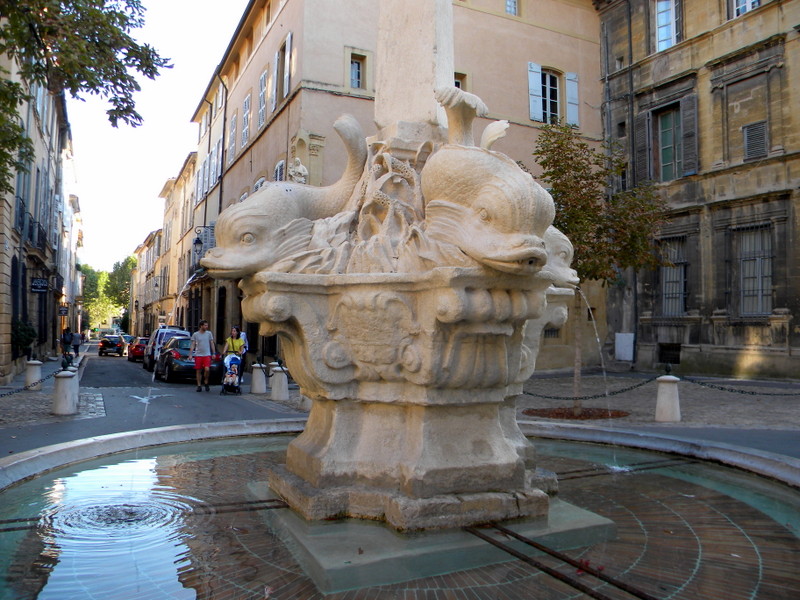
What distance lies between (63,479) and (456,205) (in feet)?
10.5

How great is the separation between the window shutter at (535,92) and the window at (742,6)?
586 cm

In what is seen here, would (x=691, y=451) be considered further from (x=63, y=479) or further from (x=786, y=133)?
(x=786, y=133)

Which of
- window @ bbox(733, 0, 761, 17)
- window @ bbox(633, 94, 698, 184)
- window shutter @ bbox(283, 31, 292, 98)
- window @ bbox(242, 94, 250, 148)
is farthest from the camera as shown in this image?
window @ bbox(242, 94, 250, 148)

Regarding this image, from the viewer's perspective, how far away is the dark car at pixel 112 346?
1502 inches

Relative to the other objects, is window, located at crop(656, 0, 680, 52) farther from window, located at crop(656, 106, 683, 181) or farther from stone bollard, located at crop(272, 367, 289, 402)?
stone bollard, located at crop(272, 367, 289, 402)

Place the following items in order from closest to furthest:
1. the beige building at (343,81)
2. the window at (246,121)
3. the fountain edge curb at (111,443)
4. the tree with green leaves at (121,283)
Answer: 1. the fountain edge curb at (111,443)
2. the beige building at (343,81)
3. the window at (246,121)
4. the tree with green leaves at (121,283)

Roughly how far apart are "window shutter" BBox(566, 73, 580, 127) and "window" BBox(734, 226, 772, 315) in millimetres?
6846

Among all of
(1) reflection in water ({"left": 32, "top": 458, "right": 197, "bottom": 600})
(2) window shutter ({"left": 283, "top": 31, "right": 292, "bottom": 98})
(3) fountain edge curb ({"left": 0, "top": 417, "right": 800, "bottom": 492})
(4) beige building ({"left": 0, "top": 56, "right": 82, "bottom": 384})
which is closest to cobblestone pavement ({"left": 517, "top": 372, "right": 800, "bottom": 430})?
(3) fountain edge curb ({"left": 0, "top": 417, "right": 800, "bottom": 492})

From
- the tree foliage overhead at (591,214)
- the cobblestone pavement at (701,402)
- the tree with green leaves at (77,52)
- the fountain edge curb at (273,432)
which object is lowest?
the cobblestone pavement at (701,402)

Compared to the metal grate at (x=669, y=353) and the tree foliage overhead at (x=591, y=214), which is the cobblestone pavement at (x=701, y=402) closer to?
the tree foliage overhead at (x=591, y=214)

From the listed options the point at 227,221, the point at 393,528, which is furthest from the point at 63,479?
the point at 393,528

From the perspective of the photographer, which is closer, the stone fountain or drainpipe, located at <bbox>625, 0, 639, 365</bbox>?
the stone fountain

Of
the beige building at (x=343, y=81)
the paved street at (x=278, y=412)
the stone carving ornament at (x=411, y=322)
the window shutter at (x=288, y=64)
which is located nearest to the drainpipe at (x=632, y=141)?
the beige building at (x=343, y=81)

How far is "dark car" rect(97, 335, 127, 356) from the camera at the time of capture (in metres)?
38.2
